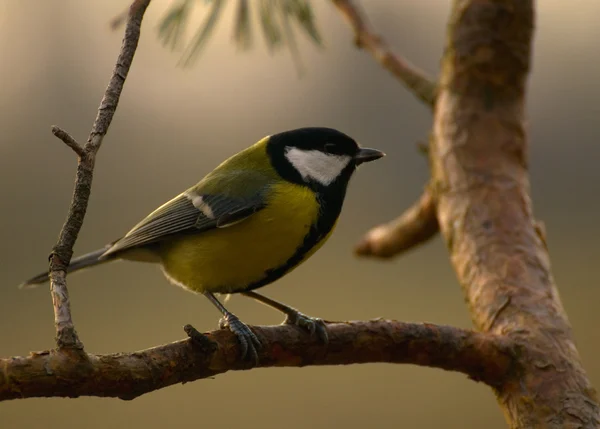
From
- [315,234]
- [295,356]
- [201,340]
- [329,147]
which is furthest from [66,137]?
[329,147]

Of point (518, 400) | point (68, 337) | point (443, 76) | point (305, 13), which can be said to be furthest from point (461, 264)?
point (68, 337)

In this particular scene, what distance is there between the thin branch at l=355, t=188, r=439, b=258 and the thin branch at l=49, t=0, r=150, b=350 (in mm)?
746

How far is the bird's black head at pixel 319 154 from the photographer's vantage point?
1164mm

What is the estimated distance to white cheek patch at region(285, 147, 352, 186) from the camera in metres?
1.15

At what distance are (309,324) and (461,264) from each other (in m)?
0.33

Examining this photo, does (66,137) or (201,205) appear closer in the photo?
(66,137)

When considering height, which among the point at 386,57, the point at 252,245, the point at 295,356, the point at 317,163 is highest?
the point at 386,57

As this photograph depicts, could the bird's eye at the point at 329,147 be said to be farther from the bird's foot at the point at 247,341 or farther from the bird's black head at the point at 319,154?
the bird's foot at the point at 247,341

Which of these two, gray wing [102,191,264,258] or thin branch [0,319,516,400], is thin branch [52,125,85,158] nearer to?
thin branch [0,319,516,400]

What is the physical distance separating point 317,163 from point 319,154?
0.02 metres

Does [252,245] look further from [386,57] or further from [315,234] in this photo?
[386,57]

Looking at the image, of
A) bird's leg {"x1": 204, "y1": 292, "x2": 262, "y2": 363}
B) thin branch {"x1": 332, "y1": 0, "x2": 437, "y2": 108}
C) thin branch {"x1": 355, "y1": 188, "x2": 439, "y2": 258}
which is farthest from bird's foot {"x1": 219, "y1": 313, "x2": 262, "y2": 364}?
thin branch {"x1": 332, "y1": 0, "x2": 437, "y2": 108}

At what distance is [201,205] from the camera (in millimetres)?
1175

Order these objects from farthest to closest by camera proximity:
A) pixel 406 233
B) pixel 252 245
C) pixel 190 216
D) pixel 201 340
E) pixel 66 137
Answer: pixel 406 233 → pixel 190 216 → pixel 252 245 → pixel 201 340 → pixel 66 137
